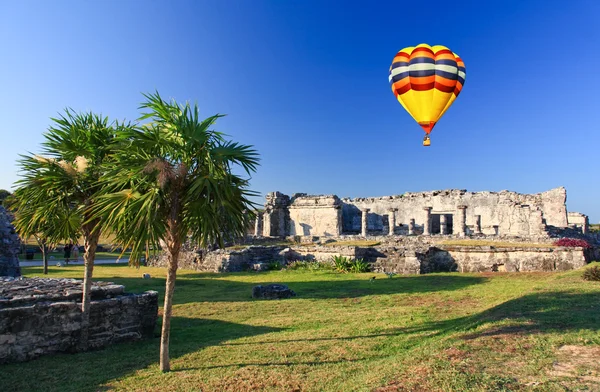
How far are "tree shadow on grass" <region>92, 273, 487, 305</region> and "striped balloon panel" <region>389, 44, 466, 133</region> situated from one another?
5567 mm

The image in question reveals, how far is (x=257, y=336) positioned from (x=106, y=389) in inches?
104

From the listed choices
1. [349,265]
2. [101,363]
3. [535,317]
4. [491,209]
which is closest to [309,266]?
[349,265]

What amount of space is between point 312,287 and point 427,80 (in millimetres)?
7952

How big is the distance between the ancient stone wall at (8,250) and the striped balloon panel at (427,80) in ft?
44.4

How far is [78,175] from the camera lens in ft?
19.9

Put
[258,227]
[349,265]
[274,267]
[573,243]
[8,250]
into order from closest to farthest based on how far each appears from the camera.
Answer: [8,250]
[573,243]
[349,265]
[274,267]
[258,227]

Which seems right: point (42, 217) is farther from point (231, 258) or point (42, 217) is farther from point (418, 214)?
point (418, 214)

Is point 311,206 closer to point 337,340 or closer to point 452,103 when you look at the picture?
point 452,103

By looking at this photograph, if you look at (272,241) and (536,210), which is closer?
(536,210)

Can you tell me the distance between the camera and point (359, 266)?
16203mm

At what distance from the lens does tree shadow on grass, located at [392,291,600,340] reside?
5.38 m

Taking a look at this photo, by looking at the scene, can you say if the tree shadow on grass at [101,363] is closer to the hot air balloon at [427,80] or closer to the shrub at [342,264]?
the shrub at [342,264]

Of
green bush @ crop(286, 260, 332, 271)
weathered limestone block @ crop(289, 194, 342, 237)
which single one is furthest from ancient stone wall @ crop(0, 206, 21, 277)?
weathered limestone block @ crop(289, 194, 342, 237)

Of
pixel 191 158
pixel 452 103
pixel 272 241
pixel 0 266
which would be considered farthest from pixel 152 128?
pixel 272 241
